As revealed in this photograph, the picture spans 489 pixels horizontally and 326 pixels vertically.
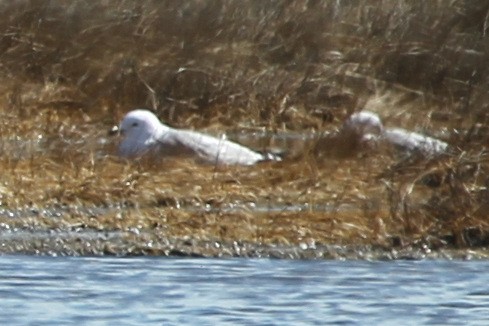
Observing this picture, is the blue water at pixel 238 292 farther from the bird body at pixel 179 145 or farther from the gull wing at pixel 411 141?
the bird body at pixel 179 145

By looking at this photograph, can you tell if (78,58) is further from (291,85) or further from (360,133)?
(360,133)

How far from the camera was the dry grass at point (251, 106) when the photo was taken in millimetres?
10898

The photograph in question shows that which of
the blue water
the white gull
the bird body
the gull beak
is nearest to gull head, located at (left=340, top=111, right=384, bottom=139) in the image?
the white gull

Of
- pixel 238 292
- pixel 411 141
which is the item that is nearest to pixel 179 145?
pixel 411 141

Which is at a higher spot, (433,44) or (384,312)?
(433,44)

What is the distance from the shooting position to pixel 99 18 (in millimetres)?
17406

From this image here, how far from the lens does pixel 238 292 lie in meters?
9.40

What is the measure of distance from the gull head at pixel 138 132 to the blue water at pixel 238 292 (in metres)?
3.57

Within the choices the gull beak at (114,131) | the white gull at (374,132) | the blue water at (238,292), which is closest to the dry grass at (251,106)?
the gull beak at (114,131)

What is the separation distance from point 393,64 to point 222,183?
15.0 ft

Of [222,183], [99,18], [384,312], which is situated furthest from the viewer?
[99,18]

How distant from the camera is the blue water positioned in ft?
28.7

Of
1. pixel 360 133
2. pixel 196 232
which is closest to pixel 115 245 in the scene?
pixel 196 232

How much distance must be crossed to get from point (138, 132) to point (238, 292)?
5039mm
